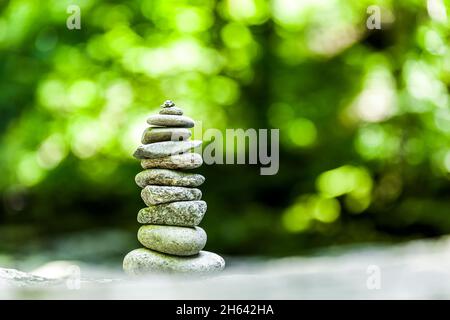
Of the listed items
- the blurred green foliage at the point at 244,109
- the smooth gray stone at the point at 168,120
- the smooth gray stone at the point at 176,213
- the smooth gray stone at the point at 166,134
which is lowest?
the smooth gray stone at the point at 176,213

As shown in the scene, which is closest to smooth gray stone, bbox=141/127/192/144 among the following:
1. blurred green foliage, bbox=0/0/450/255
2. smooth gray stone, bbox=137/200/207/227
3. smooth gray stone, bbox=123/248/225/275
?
smooth gray stone, bbox=137/200/207/227

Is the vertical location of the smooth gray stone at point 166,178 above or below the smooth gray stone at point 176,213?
above

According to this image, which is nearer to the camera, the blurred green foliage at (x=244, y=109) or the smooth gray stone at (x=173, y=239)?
the smooth gray stone at (x=173, y=239)

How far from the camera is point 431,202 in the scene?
586 centimetres

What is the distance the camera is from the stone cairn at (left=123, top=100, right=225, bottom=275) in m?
2.46

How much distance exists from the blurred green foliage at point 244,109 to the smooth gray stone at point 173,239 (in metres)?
2.64

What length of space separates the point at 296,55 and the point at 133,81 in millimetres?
1625

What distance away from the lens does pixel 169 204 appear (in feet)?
8.19

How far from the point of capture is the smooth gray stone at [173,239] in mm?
2453

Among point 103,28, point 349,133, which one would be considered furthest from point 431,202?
point 103,28

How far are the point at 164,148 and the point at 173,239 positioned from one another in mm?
368

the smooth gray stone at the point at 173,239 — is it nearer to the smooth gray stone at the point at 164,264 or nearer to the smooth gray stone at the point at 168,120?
the smooth gray stone at the point at 164,264

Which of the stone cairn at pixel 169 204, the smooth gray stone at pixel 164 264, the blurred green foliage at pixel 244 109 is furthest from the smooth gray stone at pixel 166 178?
the blurred green foliage at pixel 244 109

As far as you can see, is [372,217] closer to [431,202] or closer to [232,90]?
[431,202]
